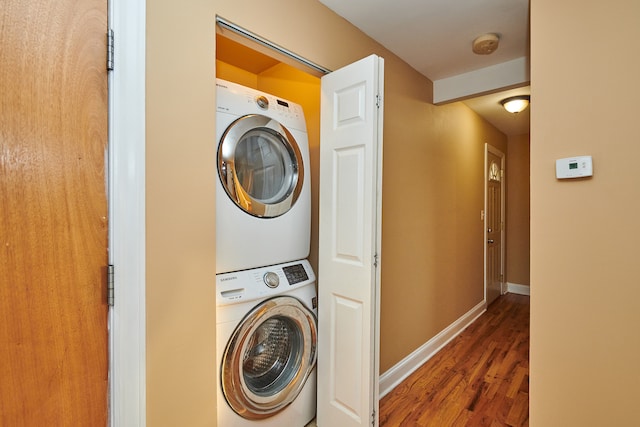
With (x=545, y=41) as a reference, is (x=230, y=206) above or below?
below

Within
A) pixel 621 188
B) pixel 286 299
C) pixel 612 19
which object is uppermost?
pixel 612 19

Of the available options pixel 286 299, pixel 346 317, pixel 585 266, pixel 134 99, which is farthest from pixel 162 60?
pixel 585 266

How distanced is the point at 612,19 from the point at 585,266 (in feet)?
3.32

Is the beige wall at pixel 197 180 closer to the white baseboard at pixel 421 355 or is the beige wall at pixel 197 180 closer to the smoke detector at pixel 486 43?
the white baseboard at pixel 421 355

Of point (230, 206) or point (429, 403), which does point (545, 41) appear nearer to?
point (230, 206)

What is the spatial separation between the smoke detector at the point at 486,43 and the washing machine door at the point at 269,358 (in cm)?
204

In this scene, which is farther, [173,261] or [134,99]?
[173,261]

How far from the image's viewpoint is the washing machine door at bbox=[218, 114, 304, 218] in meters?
1.36

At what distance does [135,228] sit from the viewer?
101cm

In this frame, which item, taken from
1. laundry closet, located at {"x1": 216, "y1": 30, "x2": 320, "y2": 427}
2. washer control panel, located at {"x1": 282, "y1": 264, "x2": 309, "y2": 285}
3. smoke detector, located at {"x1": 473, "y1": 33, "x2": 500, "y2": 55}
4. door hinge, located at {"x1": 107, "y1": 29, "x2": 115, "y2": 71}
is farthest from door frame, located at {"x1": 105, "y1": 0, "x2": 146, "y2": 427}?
smoke detector, located at {"x1": 473, "y1": 33, "x2": 500, "y2": 55}

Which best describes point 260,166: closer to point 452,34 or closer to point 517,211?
point 452,34

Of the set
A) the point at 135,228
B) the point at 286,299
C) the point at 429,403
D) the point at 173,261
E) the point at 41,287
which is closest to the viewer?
the point at 41,287

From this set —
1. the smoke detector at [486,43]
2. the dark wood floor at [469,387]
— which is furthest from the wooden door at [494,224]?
the smoke detector at [486,43]

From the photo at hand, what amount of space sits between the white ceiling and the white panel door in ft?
1.64
